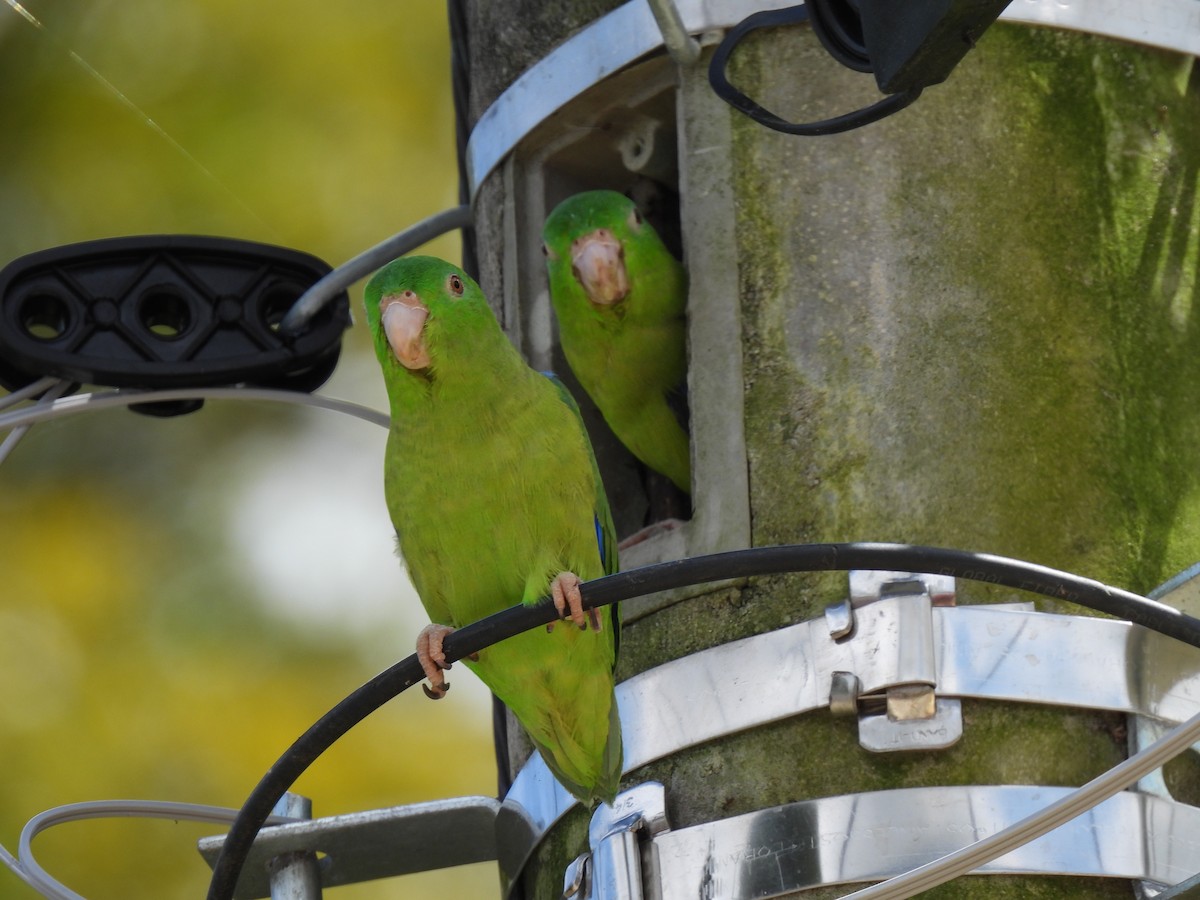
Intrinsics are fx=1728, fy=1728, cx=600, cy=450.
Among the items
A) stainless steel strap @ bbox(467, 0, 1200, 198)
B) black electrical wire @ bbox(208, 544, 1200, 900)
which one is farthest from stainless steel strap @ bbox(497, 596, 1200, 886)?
stainless steel strap @ bbox(467, 0, 1200, 198)

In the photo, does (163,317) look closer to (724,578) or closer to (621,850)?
(621,850)

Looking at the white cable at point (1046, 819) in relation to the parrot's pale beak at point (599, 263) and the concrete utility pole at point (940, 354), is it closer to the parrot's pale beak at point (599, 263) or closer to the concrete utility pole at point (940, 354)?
the concrete utility pole at point (940, 354)

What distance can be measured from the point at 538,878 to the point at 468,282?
130 cm

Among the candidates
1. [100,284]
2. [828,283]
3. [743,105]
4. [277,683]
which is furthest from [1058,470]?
[277,683]

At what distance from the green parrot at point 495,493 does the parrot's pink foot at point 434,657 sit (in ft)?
0.08

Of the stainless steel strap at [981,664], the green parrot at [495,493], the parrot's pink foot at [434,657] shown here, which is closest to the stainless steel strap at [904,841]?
the stainless steel strap at [981,664]

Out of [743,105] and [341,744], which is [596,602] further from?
[341,744]

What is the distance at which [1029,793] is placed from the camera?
309 centimetres

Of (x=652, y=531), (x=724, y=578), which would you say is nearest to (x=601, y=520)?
(x=652, y=531)

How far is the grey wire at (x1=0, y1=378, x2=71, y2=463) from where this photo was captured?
14.2 feet

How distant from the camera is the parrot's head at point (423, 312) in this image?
3.61 meters

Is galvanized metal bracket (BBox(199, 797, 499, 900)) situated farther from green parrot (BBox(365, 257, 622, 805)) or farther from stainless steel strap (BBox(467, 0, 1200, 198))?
stainless steel strap (BBox(467, 0, 1200, 198))

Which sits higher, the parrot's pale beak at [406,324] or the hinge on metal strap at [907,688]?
the parrot's pale beak at [406,324]

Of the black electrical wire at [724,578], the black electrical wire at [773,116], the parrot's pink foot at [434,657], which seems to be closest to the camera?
the black electrical wire at [724,578]
